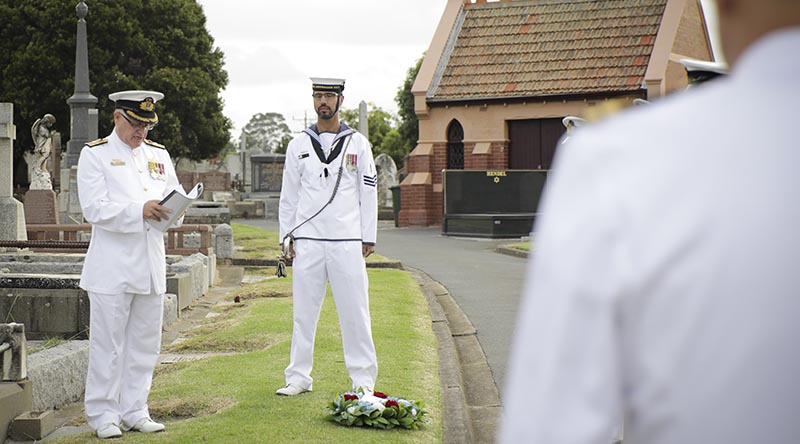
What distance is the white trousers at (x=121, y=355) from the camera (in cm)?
638

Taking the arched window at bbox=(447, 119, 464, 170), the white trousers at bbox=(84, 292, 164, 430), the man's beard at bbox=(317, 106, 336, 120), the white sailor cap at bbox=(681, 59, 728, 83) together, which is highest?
the arched window at bbox=(447, 119, 464, 170)

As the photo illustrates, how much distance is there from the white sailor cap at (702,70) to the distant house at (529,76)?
29.0m

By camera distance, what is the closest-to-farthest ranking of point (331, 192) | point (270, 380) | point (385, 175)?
point (331, 192)
point (270, 380)
point (385, 175)

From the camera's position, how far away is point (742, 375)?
142cm

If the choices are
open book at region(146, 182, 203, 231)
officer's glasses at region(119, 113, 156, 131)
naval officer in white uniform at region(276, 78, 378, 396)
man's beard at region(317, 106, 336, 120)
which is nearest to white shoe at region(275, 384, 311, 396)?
naval officer in white uniform at region(276, 78, 378, 396)

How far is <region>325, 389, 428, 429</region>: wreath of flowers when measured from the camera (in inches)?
256

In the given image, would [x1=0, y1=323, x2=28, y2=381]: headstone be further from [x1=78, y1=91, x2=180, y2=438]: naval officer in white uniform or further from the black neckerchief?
the black neckerchief

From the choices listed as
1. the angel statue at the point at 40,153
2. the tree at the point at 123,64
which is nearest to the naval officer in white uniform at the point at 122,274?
the angel statue at the point at 40,153

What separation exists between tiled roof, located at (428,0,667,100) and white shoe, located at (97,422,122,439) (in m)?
28.3

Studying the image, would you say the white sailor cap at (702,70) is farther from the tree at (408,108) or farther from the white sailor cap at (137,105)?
the tree at (408,108)

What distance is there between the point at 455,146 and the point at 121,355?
2970 cm

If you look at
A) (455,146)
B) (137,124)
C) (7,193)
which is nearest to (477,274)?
(7,193)

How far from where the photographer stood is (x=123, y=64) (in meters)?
43.9

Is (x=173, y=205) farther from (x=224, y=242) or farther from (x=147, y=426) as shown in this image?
(x=224, y=242)
